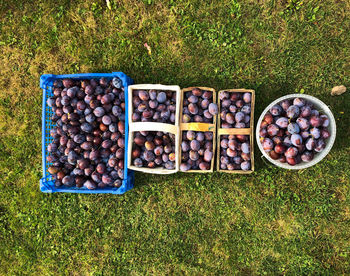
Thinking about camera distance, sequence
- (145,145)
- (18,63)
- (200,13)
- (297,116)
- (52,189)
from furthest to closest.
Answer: (18,63) → (200,13) → (52,189) → (145,145) → (297,116)

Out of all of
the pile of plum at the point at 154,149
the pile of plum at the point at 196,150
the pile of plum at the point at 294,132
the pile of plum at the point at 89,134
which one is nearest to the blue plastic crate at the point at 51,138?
the pile of plum at the point at 89,134

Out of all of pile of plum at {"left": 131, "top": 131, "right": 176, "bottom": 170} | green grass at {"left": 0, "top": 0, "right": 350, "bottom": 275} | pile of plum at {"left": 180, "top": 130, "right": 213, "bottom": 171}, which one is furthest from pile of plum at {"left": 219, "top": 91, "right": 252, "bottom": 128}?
pile of plum at {"left": 131, "top": 131, "right": 176, "bottom": 170}

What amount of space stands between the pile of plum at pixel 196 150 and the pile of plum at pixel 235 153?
0.53ft

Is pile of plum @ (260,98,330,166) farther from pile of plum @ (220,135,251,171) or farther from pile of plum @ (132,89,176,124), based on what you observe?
pile of plum @ (132,89,176,124)

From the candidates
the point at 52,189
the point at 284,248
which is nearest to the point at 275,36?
the point at 284,248

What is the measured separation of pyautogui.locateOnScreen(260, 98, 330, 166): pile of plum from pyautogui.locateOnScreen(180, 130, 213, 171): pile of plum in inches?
24.9

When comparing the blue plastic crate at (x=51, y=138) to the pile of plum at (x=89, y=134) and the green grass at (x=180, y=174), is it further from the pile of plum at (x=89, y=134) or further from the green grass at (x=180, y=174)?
the green grass at (x=180, y=174)

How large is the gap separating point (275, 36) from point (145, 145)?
2328mm

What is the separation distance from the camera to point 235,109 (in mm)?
2857

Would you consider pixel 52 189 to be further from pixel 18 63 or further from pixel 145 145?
pixel 18 63

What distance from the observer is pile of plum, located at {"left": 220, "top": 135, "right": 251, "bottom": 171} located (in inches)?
111

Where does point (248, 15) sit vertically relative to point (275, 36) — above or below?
above

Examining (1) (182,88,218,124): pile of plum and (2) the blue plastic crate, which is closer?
(1) (182,88,218,124): pile of plum

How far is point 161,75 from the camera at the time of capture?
337 centimetres
